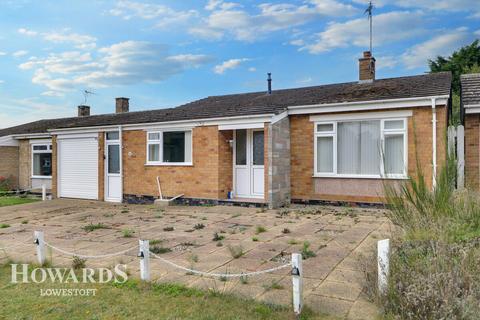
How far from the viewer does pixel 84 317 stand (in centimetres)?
402

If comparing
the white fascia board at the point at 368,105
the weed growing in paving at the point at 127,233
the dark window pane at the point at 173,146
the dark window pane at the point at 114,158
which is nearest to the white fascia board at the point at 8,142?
the dark window pane at the point at 114,158

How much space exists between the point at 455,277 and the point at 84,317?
3.90m

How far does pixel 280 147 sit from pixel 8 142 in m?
16.7

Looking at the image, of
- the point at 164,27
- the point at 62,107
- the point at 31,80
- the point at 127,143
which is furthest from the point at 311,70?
the point at 62,107

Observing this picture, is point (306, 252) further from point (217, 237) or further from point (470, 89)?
point (470, 89)

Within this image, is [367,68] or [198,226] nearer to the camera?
[198,226]

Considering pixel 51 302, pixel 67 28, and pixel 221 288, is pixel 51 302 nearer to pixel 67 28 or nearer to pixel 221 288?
pixel 221 288

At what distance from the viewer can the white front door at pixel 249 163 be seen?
498 inches

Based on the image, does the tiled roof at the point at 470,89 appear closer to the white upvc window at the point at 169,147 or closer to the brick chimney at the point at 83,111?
the white upvc window at the point at 169,147

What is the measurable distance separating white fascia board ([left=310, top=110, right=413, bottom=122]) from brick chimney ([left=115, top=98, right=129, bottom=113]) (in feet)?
52.7

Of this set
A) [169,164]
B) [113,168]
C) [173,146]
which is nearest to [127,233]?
[169,164]

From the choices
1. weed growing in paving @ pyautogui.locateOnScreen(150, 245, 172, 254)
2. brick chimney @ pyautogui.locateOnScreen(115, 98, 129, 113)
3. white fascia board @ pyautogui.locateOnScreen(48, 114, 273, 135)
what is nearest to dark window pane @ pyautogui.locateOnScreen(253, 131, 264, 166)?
white fascia board @ pyautogui.locateOnScreen(48, 114, 273, 135)

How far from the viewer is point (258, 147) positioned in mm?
12734

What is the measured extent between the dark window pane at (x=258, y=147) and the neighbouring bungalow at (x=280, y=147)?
35 millimetres
